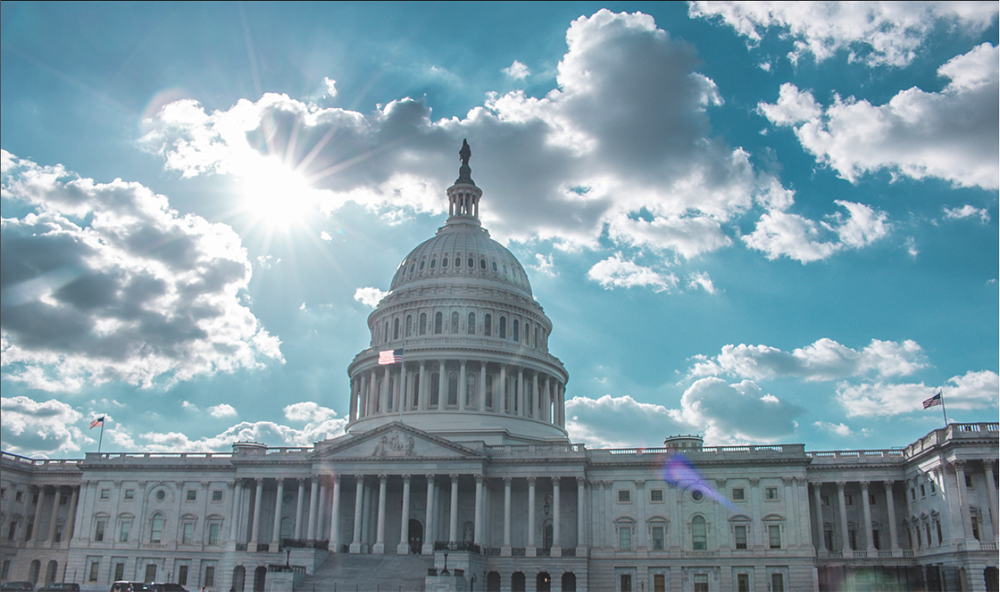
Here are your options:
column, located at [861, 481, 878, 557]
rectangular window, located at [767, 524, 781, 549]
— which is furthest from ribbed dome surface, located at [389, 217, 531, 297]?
column, located at [861, 481, 878, 557]

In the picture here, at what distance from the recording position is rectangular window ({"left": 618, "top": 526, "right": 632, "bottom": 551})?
68438 mm

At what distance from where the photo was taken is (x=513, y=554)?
2606 inches

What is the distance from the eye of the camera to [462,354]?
8488 cm

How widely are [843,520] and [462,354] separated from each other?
1492 inches

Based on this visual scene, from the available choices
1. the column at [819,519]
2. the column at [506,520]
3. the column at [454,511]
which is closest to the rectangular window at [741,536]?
the column at [819,519]

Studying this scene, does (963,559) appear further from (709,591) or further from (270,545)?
(270,545)

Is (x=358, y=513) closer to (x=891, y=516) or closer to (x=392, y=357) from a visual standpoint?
(x=392, y=357)

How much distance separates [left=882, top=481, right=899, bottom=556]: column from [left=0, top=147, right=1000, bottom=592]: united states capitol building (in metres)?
0.16

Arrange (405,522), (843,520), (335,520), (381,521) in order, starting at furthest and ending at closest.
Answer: (843,520) < (335,520) < (381,521) < (405,522)

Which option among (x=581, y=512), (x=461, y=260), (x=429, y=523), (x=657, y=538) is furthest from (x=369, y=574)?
(x=461, y=260)

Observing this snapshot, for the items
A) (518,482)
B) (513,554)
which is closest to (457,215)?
(518,482)

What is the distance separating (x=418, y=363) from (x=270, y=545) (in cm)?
2410

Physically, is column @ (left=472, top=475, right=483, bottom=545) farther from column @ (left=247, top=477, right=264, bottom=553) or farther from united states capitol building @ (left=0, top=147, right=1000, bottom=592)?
column @ (left=247, top=477, right=264, bottom=553)

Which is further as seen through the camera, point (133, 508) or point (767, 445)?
point (133, 508)
